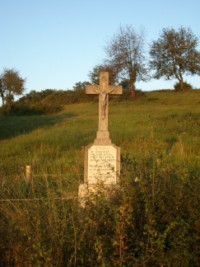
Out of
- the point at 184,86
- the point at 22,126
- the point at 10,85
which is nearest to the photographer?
the point at 22,126

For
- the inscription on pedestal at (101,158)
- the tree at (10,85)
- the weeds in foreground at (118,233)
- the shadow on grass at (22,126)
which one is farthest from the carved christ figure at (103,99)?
the tree at (10,85)

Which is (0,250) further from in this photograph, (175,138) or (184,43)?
(184,43)

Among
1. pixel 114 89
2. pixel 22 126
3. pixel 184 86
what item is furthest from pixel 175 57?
pixel 114 89

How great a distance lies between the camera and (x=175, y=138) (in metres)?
15.5

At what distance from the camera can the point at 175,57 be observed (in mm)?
50094

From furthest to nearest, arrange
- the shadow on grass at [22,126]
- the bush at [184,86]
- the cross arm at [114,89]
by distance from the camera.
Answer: the bush at [184,86] → the shadow on grass at [22,126] → the cross arm at [114,89]

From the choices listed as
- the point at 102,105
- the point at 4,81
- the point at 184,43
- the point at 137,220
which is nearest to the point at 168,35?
the point at 184,43

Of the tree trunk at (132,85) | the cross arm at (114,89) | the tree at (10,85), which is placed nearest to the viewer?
the cross arm at (114,89)

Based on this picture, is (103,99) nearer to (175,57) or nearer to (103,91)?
(103,91)

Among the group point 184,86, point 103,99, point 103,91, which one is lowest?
point 103,99

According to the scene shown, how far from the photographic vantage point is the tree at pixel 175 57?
49.9m

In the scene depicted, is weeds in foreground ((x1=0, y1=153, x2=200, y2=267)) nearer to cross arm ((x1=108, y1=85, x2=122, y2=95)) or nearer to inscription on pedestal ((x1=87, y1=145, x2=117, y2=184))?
inscription on pedestal ((x1=87, y1=145, x2=117, y2=184))

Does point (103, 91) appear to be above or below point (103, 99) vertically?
above

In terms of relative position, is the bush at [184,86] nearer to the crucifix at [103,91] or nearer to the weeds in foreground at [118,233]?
the crucifix at [103,91]
